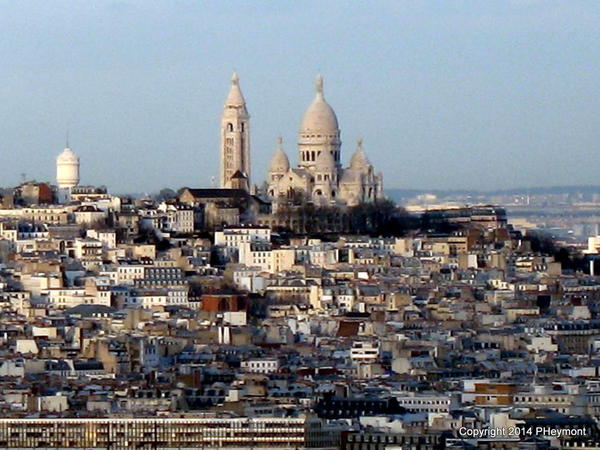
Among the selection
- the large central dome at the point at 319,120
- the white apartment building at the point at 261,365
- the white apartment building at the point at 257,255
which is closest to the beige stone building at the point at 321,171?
the large central dome at the point at 319,120

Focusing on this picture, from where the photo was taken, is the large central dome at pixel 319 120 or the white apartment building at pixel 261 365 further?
the large central dome at pixel 319 120

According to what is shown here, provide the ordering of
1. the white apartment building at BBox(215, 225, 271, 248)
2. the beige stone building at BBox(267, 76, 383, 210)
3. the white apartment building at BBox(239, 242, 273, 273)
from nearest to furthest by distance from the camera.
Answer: the white apartment building at BBox(239, 242, 273, 273), the white apartment building at BBox(215, 225, 271, 248), the beige stone building at BBox(267, 76, 383, 210)

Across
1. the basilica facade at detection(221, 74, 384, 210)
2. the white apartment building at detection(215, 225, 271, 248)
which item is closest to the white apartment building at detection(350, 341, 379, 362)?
the white apartment building at detection(215, 225, 271, 248)

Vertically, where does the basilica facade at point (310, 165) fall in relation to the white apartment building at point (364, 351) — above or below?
above

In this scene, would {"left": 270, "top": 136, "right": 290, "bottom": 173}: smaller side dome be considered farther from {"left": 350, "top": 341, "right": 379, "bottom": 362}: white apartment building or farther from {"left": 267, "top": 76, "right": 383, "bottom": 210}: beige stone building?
{"left": 350, "top": 341, "right": 379, "bottom": 362}: white apartment building

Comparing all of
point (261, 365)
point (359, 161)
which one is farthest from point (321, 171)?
point (261, 365)

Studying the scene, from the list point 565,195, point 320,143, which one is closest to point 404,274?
point 565,195

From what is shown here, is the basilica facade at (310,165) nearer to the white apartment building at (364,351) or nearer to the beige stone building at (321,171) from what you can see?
the beige stone building at (321,171)

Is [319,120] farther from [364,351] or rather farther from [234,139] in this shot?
[364,351]
